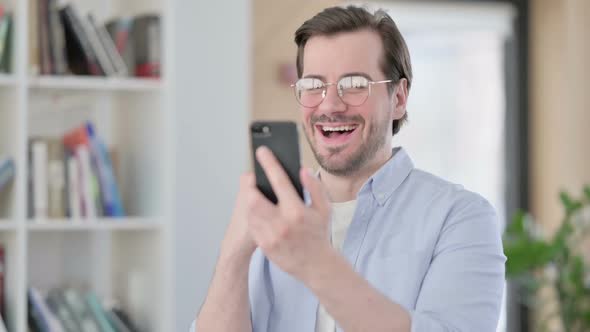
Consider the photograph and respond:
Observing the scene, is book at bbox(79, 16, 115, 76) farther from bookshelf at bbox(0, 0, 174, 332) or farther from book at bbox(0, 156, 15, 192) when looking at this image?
book at bbox(0, 156, 15, 192)

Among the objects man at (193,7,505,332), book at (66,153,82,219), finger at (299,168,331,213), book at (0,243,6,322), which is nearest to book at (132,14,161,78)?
book at (66,153,82,219)

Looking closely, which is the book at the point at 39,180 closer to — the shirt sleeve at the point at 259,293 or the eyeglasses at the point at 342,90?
the shirt sleeve at the point at 259,293

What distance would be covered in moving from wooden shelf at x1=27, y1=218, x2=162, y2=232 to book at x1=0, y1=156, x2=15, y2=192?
14 centimetres

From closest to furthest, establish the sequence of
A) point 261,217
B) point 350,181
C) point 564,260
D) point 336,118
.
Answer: point 261,217 → point 336,118 → point 350,181 → point 564,260

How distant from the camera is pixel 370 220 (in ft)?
4.93

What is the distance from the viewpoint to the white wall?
9.51ft

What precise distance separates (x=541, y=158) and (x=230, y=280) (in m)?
3.76

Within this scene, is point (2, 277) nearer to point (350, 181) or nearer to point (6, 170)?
point (6, 170)

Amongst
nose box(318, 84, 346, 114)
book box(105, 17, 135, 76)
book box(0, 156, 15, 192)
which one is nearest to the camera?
nose box(318, 84, 346, 114)

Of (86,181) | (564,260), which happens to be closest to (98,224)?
(86,181)

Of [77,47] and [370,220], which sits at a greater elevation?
[77,47]

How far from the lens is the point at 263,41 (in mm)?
3971

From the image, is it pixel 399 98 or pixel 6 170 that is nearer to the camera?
pixel 399 98

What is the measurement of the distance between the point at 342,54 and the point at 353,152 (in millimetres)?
151
